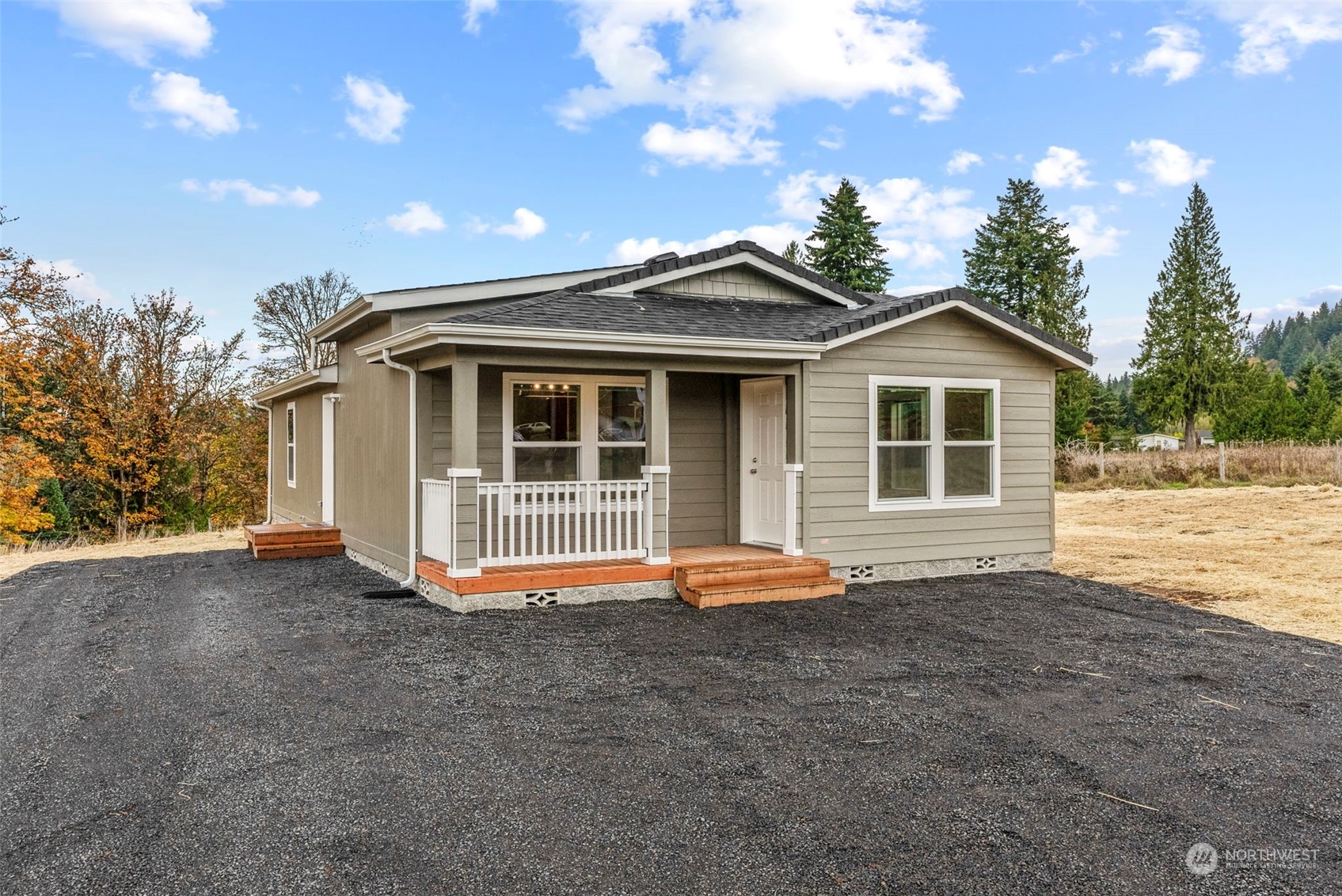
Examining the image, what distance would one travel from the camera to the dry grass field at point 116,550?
1153 cm

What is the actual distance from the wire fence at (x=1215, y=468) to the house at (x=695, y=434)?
1333 cm

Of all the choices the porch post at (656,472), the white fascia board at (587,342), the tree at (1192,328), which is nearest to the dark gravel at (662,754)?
the porch post at (656,472)

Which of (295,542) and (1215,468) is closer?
(295,542)

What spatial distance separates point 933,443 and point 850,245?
2424cm

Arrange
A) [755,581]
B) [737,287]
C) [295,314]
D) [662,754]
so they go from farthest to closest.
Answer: [295,314] < [737,287] < [755,581] < [662,754]

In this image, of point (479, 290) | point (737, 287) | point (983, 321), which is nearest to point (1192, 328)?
point (983, 321)

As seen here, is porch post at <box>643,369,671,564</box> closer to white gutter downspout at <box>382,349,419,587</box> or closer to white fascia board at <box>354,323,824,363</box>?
white fascia board at <box>354,323,824,363</box>

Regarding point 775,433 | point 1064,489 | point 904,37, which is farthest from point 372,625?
point 1064,489

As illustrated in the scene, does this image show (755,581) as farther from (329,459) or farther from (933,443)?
(329,459)

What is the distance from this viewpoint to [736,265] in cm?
938

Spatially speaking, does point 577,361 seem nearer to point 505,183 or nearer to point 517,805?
point 517,805

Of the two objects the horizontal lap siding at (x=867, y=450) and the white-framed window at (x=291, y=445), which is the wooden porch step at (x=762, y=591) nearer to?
the horizontal lap siding at (x=867, y=450)

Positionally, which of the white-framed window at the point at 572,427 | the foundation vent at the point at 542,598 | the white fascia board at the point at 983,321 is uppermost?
the white fascia board at the point at 983,321

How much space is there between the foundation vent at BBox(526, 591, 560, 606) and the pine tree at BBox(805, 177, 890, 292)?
26108 millimetres
